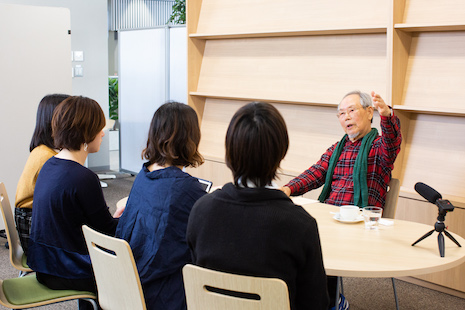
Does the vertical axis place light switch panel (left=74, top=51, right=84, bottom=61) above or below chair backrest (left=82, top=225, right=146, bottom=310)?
above

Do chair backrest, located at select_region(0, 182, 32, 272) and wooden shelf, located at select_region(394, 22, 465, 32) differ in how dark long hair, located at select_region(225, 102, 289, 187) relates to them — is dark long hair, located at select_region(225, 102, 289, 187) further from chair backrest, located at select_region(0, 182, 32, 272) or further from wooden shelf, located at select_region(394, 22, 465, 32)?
wooden shelf, located at select_region(394, 22, 465, 32)

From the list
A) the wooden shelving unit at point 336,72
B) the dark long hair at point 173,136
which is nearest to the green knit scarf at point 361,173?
the wooden shelving unit at point 336,72

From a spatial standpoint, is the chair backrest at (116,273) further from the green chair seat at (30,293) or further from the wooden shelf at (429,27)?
the wooden shelf at (429,27)

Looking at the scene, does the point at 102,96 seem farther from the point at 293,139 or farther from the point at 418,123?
the point at 418,123

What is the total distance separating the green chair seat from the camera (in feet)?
7.49

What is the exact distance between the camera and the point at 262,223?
5.08 feet

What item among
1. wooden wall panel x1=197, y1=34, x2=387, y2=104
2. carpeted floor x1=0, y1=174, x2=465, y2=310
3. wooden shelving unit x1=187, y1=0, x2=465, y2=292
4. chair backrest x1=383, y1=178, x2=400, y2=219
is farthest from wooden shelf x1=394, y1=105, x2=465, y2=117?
carpeted floor x1=0, y1=174, x2=465, y2=310

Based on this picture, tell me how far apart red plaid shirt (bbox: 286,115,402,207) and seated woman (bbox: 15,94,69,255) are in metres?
1.41

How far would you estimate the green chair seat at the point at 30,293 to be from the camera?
2.28 m

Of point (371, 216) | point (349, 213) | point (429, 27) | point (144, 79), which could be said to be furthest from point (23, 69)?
point (371, 216)

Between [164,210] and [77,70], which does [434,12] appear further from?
[77,70]

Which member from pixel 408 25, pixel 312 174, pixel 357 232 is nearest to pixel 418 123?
pixel 408 25

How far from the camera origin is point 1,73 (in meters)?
4.80

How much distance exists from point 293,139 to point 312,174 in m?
1.16
